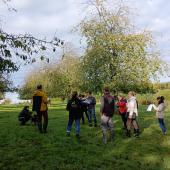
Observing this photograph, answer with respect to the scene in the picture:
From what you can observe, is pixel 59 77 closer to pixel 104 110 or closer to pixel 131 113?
pixel 131 113

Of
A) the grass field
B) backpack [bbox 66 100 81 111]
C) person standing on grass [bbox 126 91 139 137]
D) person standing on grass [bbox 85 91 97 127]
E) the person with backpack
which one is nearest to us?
the grass field

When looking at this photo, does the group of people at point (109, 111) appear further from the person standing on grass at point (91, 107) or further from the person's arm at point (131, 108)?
the person standing on grass at point (91, 107)

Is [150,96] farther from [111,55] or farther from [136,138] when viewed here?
[136,138]

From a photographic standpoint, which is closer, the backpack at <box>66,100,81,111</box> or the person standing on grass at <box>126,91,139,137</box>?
the backpack at <box>66,100,81,111</box>

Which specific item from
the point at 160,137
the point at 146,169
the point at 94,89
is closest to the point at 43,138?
the point at 160,137

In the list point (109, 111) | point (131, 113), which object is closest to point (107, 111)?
point (109, 111)

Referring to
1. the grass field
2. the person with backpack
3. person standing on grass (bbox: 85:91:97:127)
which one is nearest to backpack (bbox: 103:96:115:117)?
the person with backpack

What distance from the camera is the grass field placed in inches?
560

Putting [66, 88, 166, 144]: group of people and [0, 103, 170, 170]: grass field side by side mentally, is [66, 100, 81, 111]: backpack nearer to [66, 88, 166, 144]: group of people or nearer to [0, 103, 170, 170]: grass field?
[66, 88, 166, 144]: group of people

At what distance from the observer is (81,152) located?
1625cm

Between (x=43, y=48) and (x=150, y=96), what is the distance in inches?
2283

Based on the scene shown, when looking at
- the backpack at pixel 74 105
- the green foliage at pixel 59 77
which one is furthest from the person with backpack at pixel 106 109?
the green foliage at pixel 59 77

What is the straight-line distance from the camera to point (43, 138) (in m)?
19.6

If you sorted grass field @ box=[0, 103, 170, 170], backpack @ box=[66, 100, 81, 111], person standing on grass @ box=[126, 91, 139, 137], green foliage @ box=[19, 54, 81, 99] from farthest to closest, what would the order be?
green foliage @ box=[19, 54, 81, 99] → person standing on grass @ box=[126, 91, 139, 137] → backpack @ box=[66, 100, 81, 111] → grass field @ box=[0, 103, 170, 170]
